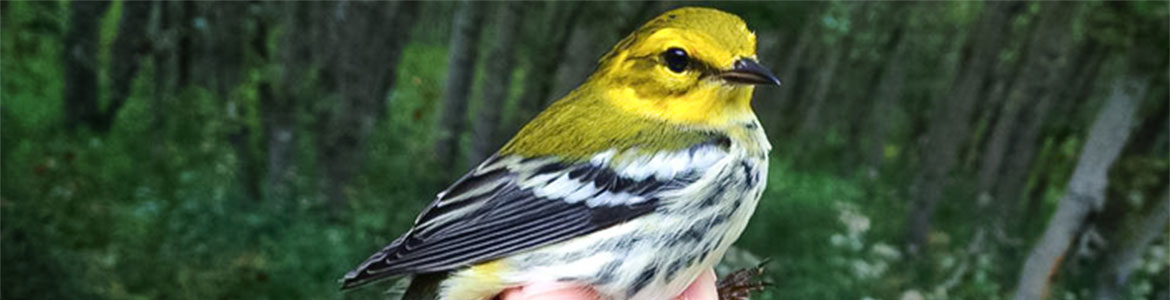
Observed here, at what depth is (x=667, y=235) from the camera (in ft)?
5.41

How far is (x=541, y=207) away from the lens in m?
1.75

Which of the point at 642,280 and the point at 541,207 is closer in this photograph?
the point at 642,280

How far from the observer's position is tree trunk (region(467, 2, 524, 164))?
4.50 meters

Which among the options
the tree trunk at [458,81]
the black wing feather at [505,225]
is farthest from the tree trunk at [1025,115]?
the black wing feather at [505,225]

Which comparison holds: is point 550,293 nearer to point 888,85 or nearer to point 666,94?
point 666,94

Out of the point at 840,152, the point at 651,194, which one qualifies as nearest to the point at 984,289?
the point at 651,194

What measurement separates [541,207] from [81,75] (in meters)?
4.35

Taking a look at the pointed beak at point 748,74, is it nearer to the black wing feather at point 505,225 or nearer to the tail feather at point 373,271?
the black wing feather at point 505,225

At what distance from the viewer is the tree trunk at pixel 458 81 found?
5.15m

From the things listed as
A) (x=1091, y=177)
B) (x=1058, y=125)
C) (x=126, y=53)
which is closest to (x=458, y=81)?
(x=126, y=53)

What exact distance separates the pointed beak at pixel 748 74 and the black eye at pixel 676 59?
0.08 m

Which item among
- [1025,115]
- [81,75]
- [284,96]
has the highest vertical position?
[1025,115]

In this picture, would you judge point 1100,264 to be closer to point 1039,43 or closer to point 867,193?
point 1039,43

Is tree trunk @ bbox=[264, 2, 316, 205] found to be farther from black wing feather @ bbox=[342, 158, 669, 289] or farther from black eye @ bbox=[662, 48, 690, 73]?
black eye @ bbox=[662, 48, 690, 73]
